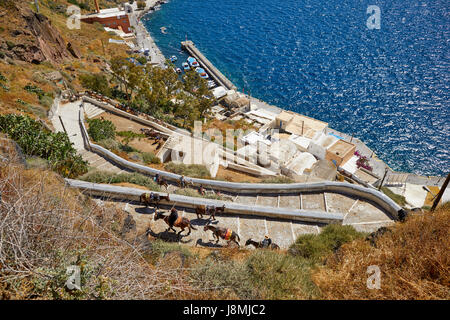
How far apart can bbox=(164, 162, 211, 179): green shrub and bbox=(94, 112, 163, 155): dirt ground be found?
4.19 metres

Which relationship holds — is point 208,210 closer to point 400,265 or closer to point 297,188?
point 297,188

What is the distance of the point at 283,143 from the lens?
3247cm

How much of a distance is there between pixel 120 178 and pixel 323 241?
1138 cm

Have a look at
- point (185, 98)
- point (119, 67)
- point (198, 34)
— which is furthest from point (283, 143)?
point (198, 34)

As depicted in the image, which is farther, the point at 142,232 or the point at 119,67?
the point at 119,67

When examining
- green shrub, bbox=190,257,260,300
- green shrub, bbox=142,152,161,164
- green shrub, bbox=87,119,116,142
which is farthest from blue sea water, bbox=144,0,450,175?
green shrub, bbox=190,257,260,300

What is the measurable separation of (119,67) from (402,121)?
45640 mm

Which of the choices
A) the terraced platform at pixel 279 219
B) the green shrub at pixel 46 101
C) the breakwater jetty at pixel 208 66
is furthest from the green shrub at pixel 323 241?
the breakwater jetty at pixel 208 66

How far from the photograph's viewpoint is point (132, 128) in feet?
90.4

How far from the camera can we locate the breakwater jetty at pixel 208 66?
56750 millimetres

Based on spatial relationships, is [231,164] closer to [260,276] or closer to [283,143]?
[283,143]

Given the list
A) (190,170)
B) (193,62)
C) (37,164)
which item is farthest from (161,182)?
(193,62)
